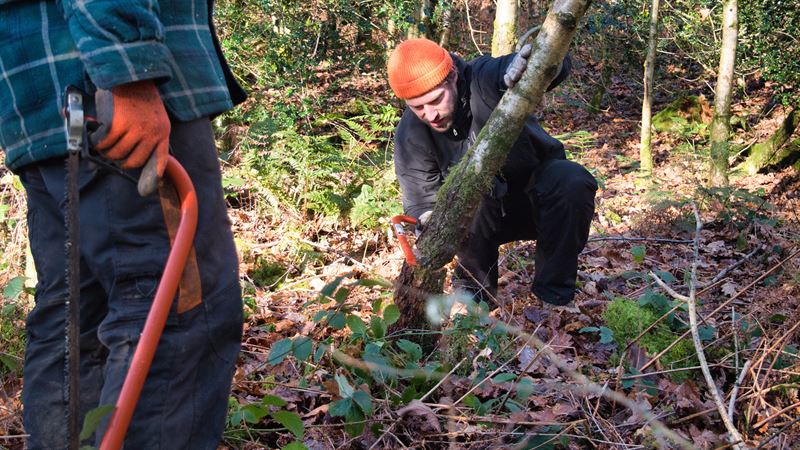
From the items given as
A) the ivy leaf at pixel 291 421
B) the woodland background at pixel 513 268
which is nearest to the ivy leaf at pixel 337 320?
the woodland background at pixel 513 268

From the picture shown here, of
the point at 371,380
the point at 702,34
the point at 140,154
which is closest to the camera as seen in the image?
the point at 140,154

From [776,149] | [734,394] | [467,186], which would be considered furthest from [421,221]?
[776,149]

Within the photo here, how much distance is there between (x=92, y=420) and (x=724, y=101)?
9007 mm

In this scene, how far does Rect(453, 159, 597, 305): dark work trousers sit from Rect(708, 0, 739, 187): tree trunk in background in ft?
16.1

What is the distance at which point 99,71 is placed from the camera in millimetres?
1796

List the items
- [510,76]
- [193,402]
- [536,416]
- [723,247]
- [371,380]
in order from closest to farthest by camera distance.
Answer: [193,402]
[536,416]
[371,380]
[510,76]
[723,247]

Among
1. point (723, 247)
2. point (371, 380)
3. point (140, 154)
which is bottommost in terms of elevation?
point (723, 247)

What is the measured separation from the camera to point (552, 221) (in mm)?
4348

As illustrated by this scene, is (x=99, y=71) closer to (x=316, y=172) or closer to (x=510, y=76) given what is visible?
(x=510, y=76)

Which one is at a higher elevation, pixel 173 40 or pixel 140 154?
pixel 173 40

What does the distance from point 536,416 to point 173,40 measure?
182cm

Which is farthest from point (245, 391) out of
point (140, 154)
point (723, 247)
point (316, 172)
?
point (723, 247)

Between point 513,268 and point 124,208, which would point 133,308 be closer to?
point 124,208

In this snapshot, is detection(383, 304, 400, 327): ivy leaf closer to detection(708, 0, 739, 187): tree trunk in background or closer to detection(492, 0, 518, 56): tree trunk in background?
detection(492, 0, 518, 56): tree trunk in background
